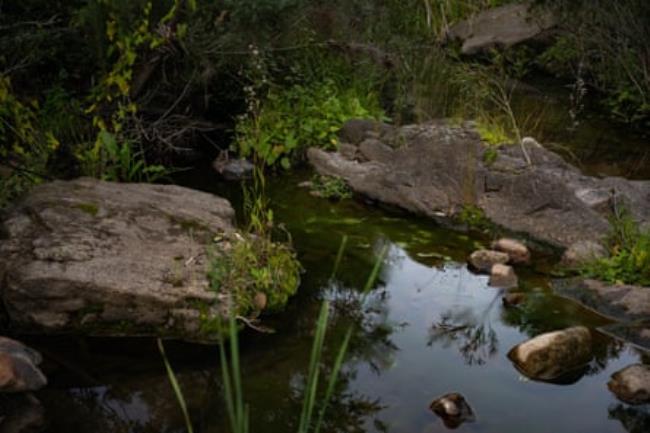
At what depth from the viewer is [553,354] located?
4344 mm

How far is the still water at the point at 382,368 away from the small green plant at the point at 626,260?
38 cm

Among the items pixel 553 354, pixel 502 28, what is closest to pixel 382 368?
pixel 553 354

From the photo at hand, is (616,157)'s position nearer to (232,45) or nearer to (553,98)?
(553,98)

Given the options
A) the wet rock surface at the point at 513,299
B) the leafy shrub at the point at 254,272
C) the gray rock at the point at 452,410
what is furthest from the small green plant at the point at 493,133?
the gray rock at the point at 452,410

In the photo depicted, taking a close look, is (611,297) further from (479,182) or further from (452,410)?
(479,182)

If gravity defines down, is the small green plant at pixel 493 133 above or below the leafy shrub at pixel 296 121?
above

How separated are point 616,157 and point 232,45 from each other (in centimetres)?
479

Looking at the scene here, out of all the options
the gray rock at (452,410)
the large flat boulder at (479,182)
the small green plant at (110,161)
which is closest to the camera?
the gray rock at (452,410)

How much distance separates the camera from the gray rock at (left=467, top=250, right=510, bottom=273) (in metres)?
5.68

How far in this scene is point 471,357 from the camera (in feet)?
14.9

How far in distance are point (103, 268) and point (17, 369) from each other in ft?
2.68

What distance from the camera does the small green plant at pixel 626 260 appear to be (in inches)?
208

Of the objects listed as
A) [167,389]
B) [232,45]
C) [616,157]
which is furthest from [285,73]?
[167,389]

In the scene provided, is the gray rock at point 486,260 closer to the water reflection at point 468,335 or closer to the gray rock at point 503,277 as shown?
the gray rock at point 503,277
